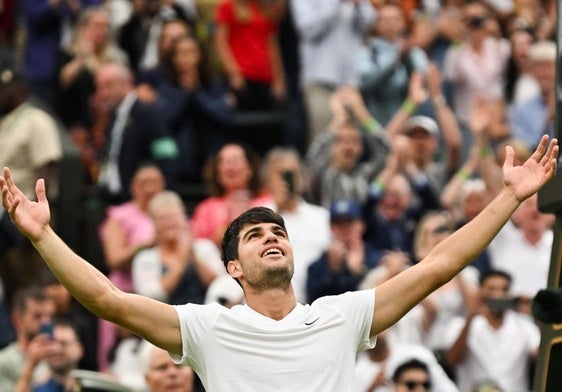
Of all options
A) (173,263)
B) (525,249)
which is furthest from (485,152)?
(173,263)

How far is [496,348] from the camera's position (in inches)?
496

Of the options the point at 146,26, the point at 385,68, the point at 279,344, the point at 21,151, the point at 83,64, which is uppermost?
the point at 146,26

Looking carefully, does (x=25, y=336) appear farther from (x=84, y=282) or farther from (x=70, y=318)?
(x=84, y=282)

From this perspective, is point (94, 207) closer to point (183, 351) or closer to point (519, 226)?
point (519, 226)

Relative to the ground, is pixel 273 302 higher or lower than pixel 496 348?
lower

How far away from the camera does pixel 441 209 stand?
1513 centimetres

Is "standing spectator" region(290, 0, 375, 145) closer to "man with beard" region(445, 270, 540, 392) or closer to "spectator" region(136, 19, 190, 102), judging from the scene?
"spectator" region(136, 19, 190, 102)

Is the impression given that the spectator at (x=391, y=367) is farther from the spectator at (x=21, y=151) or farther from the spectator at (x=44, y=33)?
the spectator at (x=44, y=33)

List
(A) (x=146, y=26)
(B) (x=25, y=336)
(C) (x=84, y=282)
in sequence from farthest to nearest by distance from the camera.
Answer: (A) (x=146, y=26), (B) (x=25, y=336), (C) (x=84, y=282)

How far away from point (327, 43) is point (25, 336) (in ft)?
18.1

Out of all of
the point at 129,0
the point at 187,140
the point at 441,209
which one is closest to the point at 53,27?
the point at 129,0

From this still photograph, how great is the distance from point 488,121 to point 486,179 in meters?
0.93

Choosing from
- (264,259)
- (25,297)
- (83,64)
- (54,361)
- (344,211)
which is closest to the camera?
(264,259)

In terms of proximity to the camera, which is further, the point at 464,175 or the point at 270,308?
the point at 464,175
